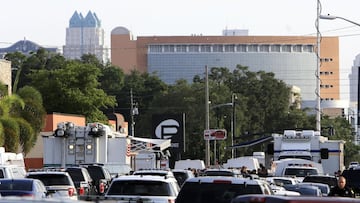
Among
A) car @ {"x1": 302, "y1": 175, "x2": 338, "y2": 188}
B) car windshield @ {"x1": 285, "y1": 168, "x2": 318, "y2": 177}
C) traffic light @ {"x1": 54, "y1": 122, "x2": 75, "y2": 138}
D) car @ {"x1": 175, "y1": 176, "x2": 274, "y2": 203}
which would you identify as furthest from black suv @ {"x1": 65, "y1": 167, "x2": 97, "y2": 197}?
car @ {"x1": 175, "y1": 176, "x2": 274, "y2": 203}

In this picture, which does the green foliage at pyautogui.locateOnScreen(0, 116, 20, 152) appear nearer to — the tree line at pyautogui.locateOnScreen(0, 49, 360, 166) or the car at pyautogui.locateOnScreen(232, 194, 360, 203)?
the tree line at pyautogui.locateOnScreen(0, 49, 360, 166)

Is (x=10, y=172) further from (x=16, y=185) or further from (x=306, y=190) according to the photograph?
(x=306, y=190)

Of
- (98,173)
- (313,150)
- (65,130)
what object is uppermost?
(65,130)

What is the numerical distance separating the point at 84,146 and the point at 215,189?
25445 millimetres

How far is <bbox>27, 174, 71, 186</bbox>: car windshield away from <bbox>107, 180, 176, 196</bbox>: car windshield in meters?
8.14

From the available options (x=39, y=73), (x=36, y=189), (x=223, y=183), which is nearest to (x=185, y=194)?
(x=223, y=183)

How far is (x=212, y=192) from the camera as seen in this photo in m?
18.6

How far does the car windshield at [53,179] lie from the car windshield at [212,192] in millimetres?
11773

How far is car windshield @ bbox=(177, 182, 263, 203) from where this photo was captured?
18500mm

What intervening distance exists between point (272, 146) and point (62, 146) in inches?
487

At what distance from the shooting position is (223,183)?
18781 mm

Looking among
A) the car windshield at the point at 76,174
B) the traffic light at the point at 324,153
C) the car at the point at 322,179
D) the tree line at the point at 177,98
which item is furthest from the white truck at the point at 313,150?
the tree line at the point at 177,98

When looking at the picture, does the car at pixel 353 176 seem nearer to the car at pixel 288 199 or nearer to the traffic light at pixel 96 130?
the traffic light at pixel 96 130

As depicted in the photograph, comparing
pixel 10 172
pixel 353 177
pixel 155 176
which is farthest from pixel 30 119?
pixel 155 176
